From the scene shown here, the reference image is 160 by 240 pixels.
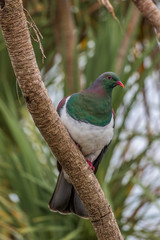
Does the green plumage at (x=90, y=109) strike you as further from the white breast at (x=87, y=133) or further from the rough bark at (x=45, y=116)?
the rough bark at (x=45, y=116)

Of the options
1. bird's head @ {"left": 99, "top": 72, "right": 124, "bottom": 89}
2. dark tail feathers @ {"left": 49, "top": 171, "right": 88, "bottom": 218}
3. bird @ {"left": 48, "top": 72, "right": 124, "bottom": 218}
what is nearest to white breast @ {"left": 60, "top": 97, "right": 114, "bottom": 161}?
bird @ {"left": 48, "top": 72, "right": 124, "bottom": 218}

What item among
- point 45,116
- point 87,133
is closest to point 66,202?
point 87,133

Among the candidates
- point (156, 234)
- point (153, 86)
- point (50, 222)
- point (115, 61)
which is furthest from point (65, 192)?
point (153, 86)

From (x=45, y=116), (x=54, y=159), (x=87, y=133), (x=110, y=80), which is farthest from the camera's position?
(x=54, y=159)

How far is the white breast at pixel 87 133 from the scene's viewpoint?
2584mm

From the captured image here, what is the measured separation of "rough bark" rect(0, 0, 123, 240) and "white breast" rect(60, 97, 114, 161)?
Answer: 36 centimetres

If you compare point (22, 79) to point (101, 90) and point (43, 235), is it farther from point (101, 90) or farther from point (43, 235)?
point (43, 235)

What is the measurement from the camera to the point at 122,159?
411cm

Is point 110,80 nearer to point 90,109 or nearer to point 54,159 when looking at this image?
point 90,109

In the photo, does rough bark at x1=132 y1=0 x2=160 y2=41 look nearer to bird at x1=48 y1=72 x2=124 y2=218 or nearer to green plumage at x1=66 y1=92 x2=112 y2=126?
bird at x1=48 y1=72 x2=124 y2=218

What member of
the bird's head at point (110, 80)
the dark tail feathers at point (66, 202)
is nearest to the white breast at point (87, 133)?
the bird's head at point (110, 80)

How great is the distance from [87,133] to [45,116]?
60 centimetres

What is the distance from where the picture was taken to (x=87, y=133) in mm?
2617

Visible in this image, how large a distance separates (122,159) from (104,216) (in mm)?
1773
